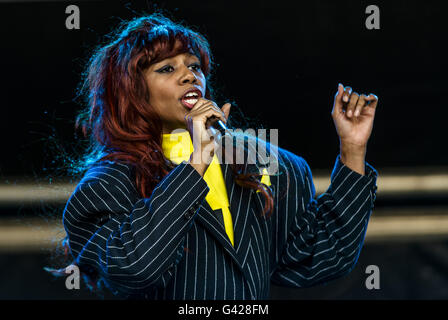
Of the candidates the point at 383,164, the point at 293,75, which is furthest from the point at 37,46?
the point at 383,164

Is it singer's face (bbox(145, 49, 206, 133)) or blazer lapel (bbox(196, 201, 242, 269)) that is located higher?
singer's face (bbox(145, 49, 206, 133))

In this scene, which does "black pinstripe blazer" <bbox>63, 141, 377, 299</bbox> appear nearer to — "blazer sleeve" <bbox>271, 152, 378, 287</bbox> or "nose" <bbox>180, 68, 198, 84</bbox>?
"blazer sleeve" <bbox>271, 152, 378, 287</bbox>

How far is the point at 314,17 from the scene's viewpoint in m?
2.24

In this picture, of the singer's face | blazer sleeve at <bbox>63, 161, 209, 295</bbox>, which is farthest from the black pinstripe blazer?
the singer's face

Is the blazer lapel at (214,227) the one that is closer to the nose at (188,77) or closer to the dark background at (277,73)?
the nose at (188,77)

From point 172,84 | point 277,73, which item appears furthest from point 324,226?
point 277,73

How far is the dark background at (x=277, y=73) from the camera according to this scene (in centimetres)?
217

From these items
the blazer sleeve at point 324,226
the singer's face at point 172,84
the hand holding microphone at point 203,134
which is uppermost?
the singer's face at point 172,84

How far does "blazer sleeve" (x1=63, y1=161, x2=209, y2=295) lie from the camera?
105cm

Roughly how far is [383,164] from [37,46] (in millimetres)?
1529

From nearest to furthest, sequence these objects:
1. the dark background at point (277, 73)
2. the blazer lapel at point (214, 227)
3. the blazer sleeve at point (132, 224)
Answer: the blazer sleeve at point (132, 224)
the blazer lapel at point (214, 227)
the dark background at point (277, 73)

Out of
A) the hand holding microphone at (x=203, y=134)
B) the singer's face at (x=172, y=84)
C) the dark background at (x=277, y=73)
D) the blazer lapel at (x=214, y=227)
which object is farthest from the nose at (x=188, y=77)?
the dark background at (x=277, y=73)

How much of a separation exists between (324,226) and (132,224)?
1.56 ft

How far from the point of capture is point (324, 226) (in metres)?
1.30
